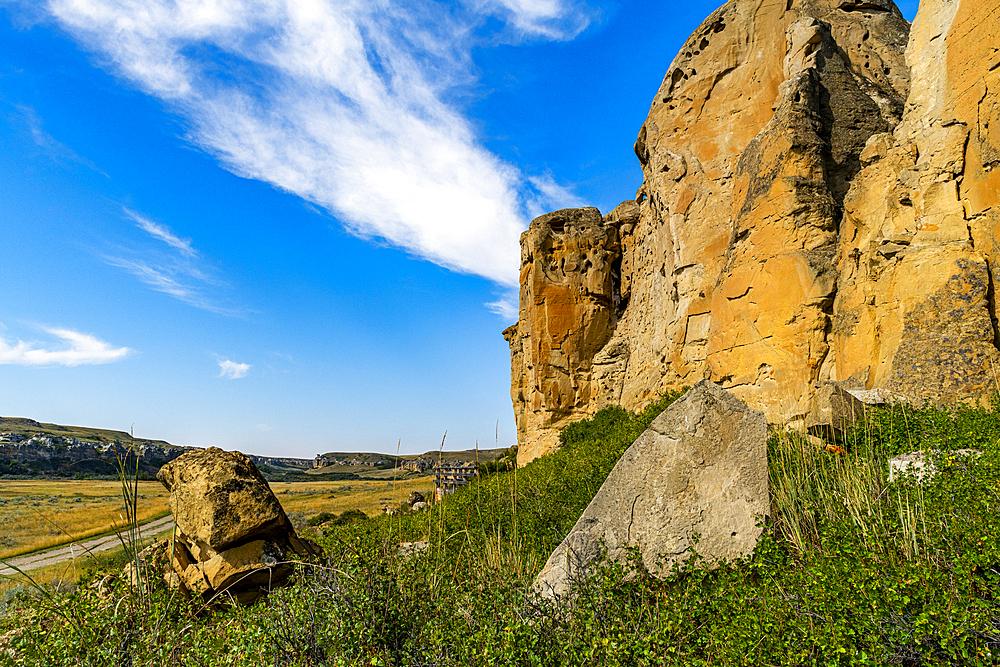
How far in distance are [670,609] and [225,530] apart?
19.6 feet

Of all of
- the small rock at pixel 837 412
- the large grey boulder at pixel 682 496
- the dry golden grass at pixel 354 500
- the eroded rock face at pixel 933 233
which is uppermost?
the eroded rock face at pixel 933 233

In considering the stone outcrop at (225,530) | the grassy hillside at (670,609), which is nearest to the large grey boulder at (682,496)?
the grassy hillside at (670,609)

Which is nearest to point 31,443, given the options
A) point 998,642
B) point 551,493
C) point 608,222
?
point 608,222

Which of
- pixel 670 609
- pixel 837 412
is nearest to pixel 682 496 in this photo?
pixel 670 609

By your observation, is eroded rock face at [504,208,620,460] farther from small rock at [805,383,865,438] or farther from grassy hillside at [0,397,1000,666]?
grassy hillside at [0,397,1000,666]

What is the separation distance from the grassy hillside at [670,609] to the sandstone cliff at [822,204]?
4.05 m

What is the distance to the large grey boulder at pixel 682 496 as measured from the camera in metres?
4.26

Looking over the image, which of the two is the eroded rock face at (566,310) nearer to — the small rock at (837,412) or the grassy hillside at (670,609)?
the small rock at (837,412)

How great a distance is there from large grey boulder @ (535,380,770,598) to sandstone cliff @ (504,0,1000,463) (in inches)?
193

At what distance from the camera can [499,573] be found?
4.41 metres

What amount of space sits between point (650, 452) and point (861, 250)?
7.79 m

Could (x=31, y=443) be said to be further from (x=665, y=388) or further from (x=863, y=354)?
(x=863, y=354)

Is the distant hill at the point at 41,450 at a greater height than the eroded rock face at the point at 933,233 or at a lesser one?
lesser

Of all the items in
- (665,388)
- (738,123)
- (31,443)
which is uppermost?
(738,123)
